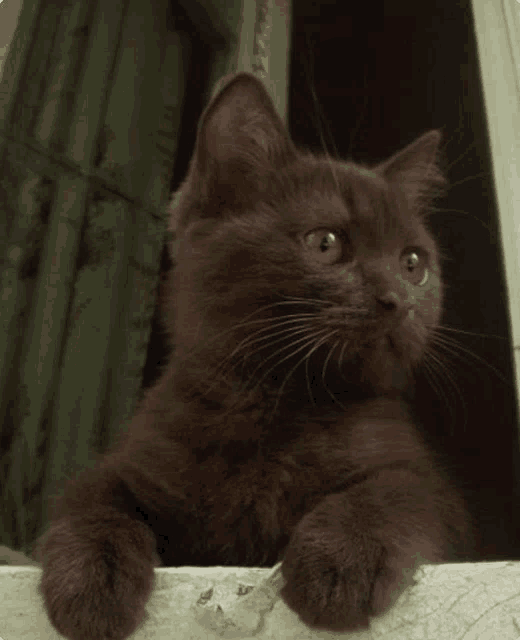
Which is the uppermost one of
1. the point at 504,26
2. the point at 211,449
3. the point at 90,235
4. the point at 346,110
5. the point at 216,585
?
the point at 346,110

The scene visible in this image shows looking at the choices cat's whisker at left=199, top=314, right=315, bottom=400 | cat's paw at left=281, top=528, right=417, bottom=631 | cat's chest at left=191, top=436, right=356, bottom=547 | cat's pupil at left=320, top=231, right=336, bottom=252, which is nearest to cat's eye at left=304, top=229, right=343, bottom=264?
cat's pupil at left=320, top=231, right=336, bottom=252

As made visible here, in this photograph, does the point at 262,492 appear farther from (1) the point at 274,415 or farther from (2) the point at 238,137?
(2) the point at 238,137

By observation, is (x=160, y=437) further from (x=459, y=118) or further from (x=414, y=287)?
(x=459, y=118)

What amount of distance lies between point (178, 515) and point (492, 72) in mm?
1054

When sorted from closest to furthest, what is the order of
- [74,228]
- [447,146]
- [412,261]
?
→ [412,261], [74,228], [447,146]

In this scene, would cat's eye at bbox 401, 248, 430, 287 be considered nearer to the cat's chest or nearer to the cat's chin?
the cat's chin

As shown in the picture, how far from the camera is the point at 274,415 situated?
106 cm

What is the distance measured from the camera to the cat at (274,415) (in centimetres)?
81

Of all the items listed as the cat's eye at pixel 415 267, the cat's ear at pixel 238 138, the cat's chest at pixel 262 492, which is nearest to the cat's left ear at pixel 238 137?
the cat's ear at pixel 238 138

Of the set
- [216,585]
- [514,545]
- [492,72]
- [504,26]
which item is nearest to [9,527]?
[216,585]

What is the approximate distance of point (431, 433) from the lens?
157 cm

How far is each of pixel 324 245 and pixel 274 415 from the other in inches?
10.3

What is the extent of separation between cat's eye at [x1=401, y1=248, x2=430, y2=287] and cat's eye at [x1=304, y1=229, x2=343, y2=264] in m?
0.14

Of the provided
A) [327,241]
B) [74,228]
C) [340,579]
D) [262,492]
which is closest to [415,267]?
[327,241]
